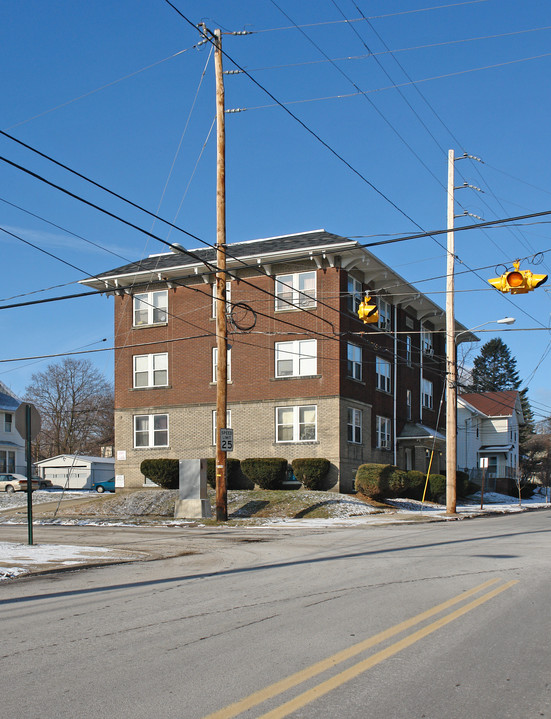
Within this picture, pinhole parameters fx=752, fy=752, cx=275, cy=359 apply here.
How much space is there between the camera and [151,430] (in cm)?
3788

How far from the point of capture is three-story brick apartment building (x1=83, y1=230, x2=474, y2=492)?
111 feet

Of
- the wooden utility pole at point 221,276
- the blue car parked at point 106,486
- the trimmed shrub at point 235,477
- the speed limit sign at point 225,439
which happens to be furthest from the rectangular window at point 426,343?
the blue car parked at point 106,486

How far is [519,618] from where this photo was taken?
25.6 feet

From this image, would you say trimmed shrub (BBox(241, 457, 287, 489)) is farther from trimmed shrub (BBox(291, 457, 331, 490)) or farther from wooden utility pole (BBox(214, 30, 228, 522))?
wooden utility pole (BBox(214, 30, 228, 522))

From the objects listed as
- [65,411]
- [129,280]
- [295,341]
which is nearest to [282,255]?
[295,341]

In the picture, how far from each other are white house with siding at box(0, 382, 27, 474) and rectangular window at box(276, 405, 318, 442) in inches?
1400

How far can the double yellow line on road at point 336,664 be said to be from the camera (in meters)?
4.88

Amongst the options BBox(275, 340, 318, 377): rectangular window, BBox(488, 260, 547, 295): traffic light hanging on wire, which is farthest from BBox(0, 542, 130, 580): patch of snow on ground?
BBox(275, 340, 318, 377): rectangular window

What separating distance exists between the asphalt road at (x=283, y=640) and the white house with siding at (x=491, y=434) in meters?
50.0

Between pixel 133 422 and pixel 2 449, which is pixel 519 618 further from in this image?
pixel 2 449

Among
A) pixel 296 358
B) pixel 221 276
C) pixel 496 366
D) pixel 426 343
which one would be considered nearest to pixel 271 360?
pixel 296 358

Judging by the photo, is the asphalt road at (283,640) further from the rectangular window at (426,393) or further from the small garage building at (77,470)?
the small garage building at (77,470)

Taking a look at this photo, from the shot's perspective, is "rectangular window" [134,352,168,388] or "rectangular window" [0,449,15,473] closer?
"rectangular window" [134,352,168,388]

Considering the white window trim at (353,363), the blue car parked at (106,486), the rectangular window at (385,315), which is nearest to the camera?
the white window trim at (353,363)
